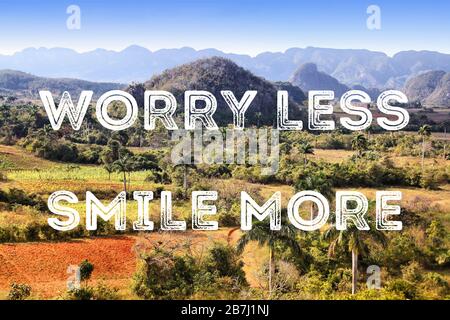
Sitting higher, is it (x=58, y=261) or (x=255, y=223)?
(x=255, y=223)

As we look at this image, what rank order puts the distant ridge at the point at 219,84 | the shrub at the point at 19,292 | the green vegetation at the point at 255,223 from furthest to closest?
the distant ridge at the point at 219,84, the green vegetation at the point at 255,223, the shrub at the point at 19,292

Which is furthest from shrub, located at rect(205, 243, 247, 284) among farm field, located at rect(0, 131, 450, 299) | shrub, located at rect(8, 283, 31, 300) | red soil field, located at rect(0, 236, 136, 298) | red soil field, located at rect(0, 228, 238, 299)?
shrub, located at rect(8, 283, 31, 300)

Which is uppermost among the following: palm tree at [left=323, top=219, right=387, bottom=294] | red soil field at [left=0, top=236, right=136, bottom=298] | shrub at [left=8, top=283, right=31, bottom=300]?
palm tree at [left=323, top=219, right=387, bottom=294]

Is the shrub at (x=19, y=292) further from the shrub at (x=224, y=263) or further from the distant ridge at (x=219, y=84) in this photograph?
the distant ridge at (x=219, y=84)

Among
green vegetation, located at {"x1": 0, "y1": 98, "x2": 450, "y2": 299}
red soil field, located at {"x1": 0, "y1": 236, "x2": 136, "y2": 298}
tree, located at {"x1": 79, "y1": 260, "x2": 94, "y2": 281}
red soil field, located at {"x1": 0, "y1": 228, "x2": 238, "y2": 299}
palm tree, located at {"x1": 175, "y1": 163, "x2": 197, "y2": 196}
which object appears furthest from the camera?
palm tree, located at {"x1": 175, "y1": 163, "x2": 197, "y2": 196}

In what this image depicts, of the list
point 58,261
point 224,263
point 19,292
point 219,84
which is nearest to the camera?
point 19,292

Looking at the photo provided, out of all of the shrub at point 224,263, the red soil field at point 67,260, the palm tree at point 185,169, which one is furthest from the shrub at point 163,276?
the palm tree at point 185,169

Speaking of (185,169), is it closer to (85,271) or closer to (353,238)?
(85,271)

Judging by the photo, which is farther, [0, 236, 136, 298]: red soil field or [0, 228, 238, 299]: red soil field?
[0, 236, 136, 298]: red soil field

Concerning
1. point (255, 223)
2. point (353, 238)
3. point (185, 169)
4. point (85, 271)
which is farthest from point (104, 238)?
point (353, 238)

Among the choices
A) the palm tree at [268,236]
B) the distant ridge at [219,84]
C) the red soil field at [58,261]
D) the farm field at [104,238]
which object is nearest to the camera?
the palm tree at [268,236]

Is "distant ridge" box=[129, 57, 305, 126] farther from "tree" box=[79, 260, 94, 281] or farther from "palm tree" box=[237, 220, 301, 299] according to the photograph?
"tree" box=[79, 260, 94, 281]

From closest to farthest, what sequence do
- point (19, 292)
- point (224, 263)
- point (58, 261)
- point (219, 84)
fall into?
point (19, 292), point (224, 263), point (58, 261), point (219, 84)
